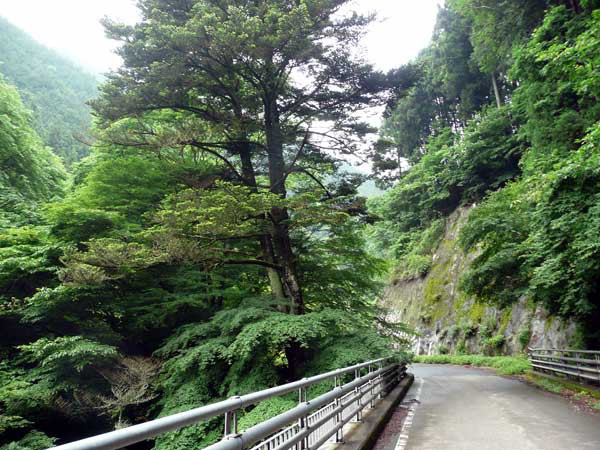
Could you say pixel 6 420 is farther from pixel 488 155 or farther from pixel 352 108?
pixel 488 155

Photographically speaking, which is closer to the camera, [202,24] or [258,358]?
[202,24]

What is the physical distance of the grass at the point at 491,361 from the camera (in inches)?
683

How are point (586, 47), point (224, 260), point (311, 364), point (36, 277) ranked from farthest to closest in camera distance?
point (36, 277)
point (224, 260)
point (311, 364)
point (586, 47)

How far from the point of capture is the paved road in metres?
5.69

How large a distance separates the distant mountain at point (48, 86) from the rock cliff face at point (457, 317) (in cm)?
4571

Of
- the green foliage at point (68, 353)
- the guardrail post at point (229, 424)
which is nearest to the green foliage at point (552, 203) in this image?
the guardrail post at point (229, 424)

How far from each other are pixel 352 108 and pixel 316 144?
1.78 m

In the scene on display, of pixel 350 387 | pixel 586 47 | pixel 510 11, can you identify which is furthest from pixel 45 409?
pixel 510 11

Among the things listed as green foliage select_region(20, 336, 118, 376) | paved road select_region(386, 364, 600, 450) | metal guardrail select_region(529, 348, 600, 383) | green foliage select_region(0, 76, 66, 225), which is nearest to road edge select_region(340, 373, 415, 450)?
paved road select_region(386, 364, 600, 450)

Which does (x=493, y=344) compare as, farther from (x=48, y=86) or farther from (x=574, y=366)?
(x=48, y=86)

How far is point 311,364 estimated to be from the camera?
35.2 ft

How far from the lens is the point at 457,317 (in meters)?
29.9

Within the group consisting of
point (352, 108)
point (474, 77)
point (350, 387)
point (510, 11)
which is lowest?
point (350, 387)

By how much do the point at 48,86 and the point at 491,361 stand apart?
9371 cm
